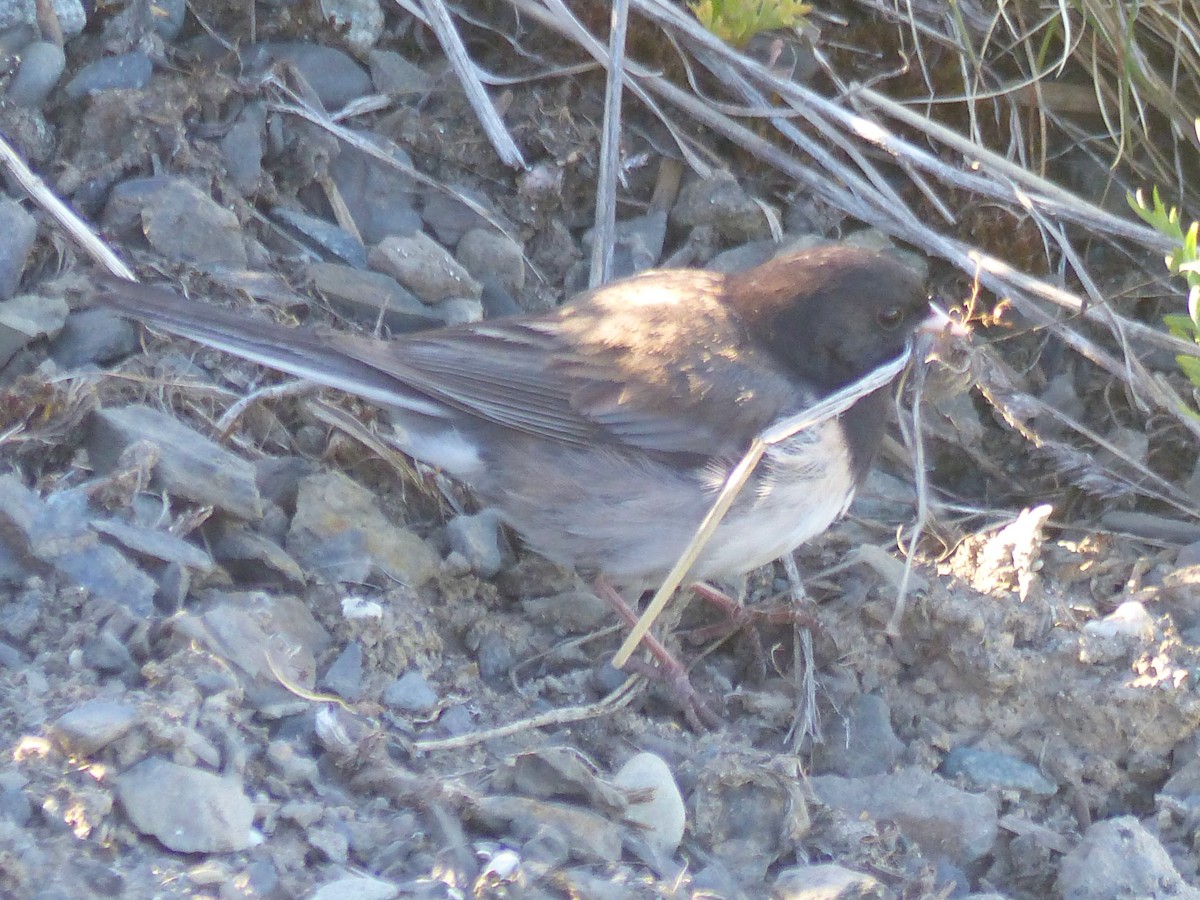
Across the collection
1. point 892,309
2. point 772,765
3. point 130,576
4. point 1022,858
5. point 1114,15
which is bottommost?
point 1022,858

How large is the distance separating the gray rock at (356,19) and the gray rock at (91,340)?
1.27 m

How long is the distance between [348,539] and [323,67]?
164 cm

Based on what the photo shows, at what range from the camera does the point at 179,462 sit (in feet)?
9.52

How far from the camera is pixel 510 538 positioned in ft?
11.8

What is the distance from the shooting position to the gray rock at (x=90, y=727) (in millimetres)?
2074

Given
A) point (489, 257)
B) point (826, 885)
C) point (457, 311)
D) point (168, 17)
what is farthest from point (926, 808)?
point (168, 17)

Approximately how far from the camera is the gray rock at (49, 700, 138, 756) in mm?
2074

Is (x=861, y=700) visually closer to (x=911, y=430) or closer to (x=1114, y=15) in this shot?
(x=911, y=430)

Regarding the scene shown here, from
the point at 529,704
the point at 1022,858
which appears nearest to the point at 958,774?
the point at 1022,858

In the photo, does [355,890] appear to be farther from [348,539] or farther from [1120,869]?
[1120,869]

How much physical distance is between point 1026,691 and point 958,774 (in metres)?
0.28

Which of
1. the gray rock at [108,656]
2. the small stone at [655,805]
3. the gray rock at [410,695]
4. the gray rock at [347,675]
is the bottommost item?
the small stone at [655,805]

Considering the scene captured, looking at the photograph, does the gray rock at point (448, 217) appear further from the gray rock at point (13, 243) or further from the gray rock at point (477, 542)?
the gray rock at point (13, 243)

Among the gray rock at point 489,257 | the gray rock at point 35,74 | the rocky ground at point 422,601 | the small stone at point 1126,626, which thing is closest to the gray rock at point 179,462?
the rocky ground at point 422,601
